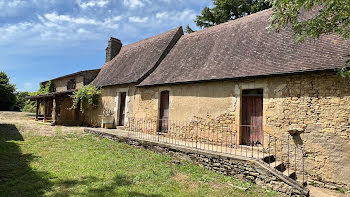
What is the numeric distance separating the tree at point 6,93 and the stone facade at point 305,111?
23176mm

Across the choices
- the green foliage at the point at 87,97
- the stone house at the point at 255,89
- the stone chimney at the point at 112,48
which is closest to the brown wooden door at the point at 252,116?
the stone house at the point at 255,89

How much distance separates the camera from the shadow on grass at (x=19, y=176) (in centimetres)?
406

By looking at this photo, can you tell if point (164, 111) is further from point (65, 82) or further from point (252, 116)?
point (65, 82)

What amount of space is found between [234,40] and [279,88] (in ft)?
13.0

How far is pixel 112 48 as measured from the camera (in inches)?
675

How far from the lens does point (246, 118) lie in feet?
24.5

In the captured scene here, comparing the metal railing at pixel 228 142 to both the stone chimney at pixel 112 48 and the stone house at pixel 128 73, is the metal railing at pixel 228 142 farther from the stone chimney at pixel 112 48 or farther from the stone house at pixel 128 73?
the stone chimney at pixel 112 48

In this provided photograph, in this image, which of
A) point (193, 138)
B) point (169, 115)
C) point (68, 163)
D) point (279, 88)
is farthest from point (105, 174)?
point (279, 88)

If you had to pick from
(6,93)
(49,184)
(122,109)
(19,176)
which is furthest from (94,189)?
(6,93)

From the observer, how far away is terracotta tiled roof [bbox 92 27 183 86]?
1214cm

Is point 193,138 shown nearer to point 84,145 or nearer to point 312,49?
point 84,145

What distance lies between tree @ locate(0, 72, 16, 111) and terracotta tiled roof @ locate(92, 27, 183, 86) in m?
13.5

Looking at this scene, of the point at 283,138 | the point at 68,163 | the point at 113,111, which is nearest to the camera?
the point at 68,163

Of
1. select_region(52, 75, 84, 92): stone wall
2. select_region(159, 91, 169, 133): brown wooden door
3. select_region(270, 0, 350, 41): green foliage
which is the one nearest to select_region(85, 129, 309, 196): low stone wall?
select_region(159, 91, 169, 133): brown wooden door
